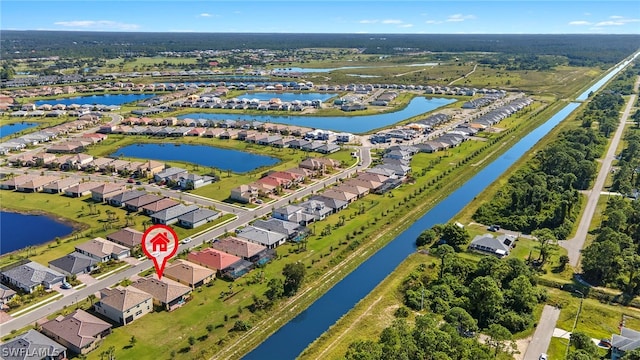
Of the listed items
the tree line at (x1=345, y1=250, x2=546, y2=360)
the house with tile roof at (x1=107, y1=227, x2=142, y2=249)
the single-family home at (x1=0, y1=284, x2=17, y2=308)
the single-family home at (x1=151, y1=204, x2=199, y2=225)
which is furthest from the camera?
the single-family home at (x1=151, y1=204, x2=199, y2=225)

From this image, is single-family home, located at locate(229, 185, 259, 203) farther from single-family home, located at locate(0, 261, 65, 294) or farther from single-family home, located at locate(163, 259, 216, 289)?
single-family home, located at locate(0, 261, 65, 294)

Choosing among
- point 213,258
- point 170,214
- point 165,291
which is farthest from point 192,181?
point 165,291

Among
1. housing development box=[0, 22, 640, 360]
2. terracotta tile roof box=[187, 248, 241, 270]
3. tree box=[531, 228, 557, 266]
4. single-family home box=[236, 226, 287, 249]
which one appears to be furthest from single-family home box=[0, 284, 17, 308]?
tree box=[531, 228, 557, 266]

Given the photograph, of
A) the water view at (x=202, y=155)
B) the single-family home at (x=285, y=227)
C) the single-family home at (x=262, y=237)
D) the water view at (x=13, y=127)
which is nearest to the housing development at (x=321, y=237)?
the single-family home at (x=262, y=237)

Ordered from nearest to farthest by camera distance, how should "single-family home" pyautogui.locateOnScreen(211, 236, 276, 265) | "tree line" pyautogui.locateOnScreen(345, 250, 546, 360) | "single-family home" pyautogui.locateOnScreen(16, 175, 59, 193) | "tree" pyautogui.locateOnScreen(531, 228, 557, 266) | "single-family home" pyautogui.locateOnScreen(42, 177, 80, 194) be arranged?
1. "tree line" pyautogui.locateOnScreen(345, 250, 546, 360)
2. "tree" pyautogui.locateOnScreen(531, 228, 557, 266)
3. "single-family home" pyautogui.locateOnScreen(211, 236, 276, 265)
4. "single-family home" pyautogui.locateOnScreen(42, 177, 80, 194)
5. "single-family home" pyautogui.locateOnScreen(16, 175, 59, 193)

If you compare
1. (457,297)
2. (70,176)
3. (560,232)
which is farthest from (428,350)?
(70,176)

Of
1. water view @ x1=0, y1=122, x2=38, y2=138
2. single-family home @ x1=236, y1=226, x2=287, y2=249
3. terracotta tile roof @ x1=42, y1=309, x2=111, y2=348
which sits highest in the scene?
water view @ x1=0, y1=122, x2=38, y2=138

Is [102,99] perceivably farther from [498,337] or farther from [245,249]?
[498,337]
